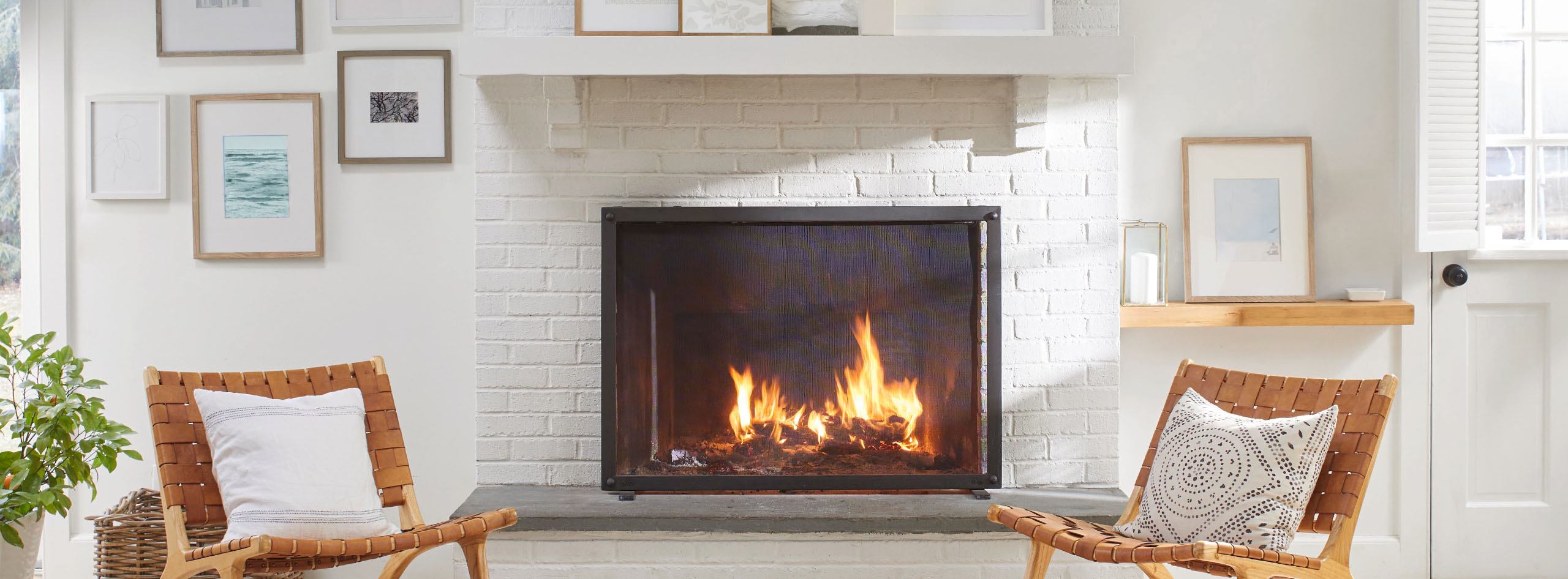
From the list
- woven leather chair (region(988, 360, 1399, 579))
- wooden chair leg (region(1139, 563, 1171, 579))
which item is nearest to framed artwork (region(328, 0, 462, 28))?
woven leather chair (region(988, 360, 1399, 579))

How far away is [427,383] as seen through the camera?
2371 millimetres

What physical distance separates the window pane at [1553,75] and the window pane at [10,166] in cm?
431

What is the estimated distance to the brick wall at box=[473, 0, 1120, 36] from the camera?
7.22 ft

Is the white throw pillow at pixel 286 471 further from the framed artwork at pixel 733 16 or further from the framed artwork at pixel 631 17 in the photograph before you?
the framed artwork at pixel 733 16

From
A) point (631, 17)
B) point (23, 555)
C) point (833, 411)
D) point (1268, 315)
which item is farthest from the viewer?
point (1268, 315)

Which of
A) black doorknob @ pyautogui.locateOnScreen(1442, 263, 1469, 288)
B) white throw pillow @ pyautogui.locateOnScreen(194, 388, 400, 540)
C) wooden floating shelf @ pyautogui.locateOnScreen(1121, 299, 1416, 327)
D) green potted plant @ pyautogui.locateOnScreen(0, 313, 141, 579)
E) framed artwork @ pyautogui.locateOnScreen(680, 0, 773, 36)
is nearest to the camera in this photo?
white throw pillow @ pyautogui.locateOnScreen(194, 388, 400, 540)

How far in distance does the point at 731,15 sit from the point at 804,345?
2.72 feet

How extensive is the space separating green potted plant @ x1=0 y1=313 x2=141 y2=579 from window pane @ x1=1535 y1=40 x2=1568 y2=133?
372 cm

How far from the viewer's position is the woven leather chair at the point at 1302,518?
60.0 inches

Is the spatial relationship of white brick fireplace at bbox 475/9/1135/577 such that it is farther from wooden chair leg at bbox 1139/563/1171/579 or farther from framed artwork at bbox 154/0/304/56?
framed artwork at bbox 154/0/304/56

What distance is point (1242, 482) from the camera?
163 centimetres

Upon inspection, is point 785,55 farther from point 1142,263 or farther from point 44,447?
point 44,447

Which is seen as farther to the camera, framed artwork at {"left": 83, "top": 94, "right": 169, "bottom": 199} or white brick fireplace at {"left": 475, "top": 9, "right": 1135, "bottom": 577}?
framed artwork at {"left": 83, "top": 94, "right": 169, "bottom": 199}

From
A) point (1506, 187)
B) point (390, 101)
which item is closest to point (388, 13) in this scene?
point (390, 101)
